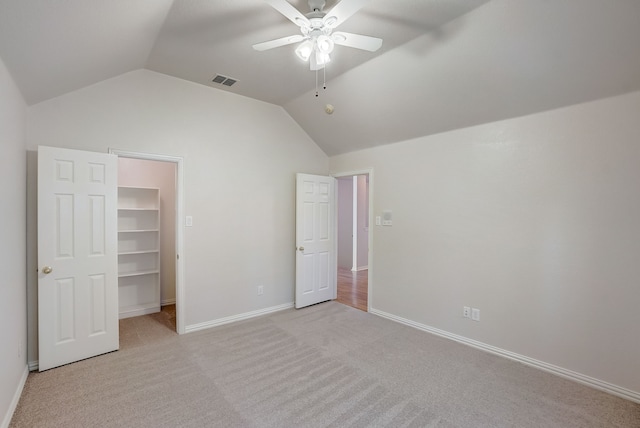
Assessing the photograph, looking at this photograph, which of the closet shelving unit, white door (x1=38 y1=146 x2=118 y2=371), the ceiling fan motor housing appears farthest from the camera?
the closet shelving unit

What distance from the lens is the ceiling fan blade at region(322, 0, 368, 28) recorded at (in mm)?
1642

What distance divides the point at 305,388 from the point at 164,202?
3522 mm

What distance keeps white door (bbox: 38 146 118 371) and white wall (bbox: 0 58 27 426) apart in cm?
14

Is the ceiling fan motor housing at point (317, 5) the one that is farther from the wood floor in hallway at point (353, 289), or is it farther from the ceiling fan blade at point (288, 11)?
the wood floor in hallway at point (353, 289)

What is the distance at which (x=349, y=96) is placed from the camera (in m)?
3.51

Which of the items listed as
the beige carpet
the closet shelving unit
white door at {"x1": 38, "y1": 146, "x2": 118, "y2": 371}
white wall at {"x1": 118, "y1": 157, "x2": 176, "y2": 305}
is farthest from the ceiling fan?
the closet shelving unit

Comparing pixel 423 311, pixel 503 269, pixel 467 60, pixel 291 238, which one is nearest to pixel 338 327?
pixel 423 311

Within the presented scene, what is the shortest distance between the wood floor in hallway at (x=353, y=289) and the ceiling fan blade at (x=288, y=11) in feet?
12.1

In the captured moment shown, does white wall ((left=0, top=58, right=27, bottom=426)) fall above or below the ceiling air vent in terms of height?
below

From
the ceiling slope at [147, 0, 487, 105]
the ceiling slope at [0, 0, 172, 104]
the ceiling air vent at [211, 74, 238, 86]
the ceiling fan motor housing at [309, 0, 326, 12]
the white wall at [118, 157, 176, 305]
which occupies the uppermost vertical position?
the ceiling air vent at [211, 74, 238, 86]

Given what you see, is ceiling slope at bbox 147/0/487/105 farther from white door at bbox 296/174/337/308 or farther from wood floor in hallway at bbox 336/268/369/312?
wood floor in hallway at bbox 336/268/369/312

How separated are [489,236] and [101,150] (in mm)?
4100

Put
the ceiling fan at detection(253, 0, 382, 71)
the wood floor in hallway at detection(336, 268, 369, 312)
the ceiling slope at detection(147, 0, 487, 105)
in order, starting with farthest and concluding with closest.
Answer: the wood floor in hallway at detection(336, 268, 369, 312) < the ceiling slope at detection(147, 0, 487, 105) < the ceiling fan at detection(253, 0, 382, 71)

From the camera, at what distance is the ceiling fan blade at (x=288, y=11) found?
164cm
